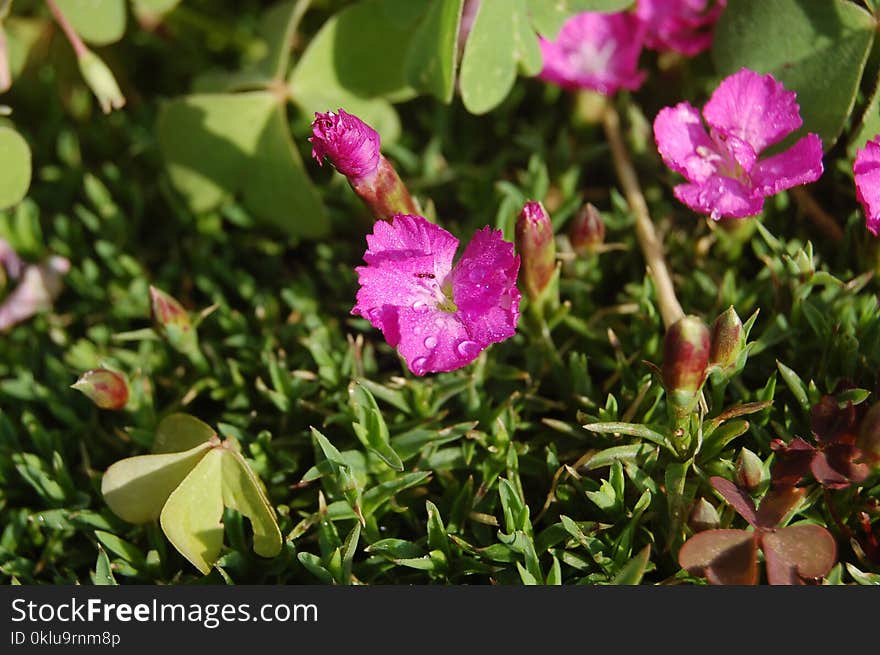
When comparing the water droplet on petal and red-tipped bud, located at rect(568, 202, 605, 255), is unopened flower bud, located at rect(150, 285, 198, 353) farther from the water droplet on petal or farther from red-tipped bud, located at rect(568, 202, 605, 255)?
red-tipped bud, located at rect(568, 202, 605, 255)

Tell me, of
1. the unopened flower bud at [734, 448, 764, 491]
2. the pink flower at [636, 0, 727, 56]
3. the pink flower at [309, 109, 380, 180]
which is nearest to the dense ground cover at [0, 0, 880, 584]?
the unopened flower bud at [734, 448, 764, 491]

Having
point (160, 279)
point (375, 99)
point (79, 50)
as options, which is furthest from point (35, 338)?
point (375, 99)

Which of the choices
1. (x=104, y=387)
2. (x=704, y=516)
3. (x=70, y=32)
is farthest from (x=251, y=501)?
(x=70, y=32)

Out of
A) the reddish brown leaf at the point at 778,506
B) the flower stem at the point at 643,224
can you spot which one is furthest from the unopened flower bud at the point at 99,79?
the reddish brown leaf at the point at 778,506

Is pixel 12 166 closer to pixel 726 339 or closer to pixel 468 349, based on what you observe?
pixel 468 349

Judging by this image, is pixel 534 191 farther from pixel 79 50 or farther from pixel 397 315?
pixel 79 50

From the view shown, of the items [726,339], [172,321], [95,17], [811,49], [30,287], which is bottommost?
[30,287]
